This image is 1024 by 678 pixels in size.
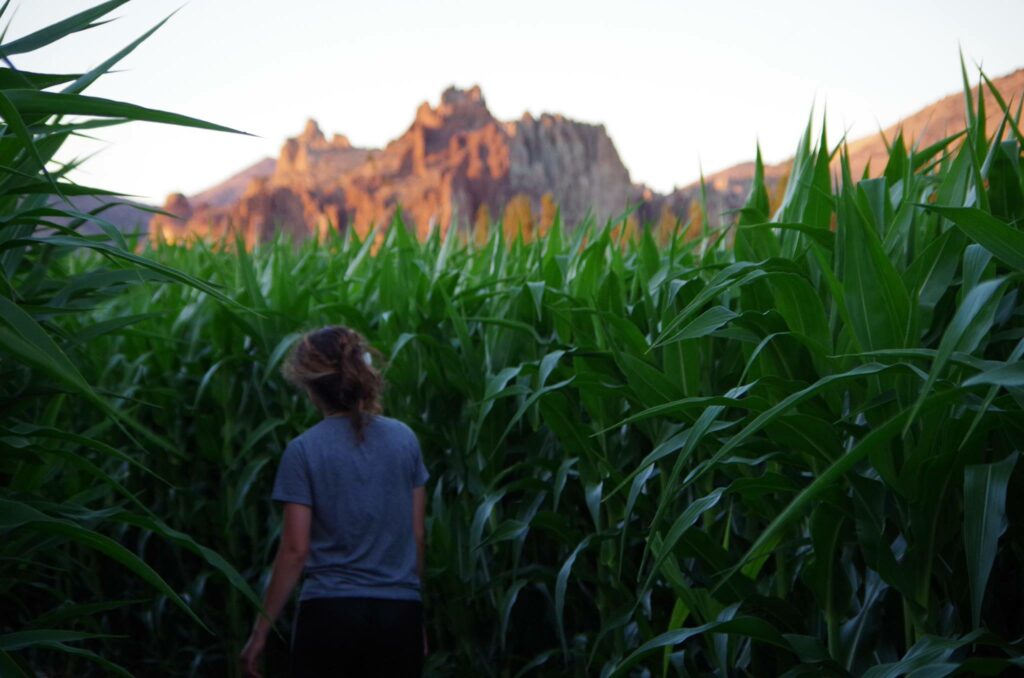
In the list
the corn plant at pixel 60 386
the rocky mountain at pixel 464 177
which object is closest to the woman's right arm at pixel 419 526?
the corn plant at pixel 60 386

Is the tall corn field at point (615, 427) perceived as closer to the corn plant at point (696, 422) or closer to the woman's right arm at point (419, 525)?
the corn plant at point (696, 422)

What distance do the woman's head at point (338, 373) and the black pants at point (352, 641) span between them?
43cm

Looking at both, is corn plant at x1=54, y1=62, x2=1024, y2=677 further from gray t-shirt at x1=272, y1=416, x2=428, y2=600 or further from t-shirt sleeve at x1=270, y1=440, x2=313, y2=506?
t-shirt sleeve at x1=270, y1=440, x2=313, y2=506

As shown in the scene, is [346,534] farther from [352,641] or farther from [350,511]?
[352,641]

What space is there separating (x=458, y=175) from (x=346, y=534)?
222 feet

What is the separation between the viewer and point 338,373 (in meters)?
2.66

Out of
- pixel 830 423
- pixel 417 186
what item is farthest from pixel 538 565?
pixel 417 186

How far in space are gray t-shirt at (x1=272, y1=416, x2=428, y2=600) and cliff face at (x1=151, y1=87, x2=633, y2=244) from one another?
5886 centimetres

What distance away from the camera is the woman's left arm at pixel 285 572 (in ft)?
8.49

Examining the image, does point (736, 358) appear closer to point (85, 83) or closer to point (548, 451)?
point (548, 451)

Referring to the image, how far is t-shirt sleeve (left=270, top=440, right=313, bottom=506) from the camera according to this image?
262 cm

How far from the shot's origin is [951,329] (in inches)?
50.1

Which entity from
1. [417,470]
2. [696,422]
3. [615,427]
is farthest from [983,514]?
[417,470]

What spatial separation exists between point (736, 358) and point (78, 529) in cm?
138
